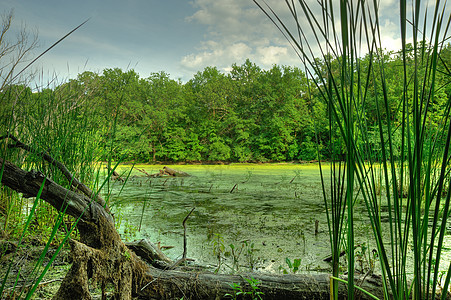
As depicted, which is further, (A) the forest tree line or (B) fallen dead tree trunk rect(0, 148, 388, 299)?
(A) the forest tree line

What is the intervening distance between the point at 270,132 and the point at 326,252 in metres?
16.6

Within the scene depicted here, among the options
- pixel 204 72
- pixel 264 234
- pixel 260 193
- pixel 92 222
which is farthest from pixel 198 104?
pixel 92 222

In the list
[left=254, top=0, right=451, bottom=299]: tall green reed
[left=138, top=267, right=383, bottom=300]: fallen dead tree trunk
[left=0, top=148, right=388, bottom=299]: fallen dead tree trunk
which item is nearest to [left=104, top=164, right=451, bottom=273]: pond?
[left=0, top=148, right=388, bottom=299]: fallen dead tree trunk

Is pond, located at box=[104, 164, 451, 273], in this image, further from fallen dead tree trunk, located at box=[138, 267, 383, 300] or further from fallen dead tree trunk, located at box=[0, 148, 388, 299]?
fallen dead tree trunk, located at box=[138, 267, 383, 300]

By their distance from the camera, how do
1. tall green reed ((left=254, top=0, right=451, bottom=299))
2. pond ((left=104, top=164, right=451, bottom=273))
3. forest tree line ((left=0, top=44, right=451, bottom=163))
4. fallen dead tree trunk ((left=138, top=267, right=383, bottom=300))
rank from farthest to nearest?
1. forest tree line ((left=0, top=44, right=451, bottom=163))
2. pond ((left=104, top=164, right=451, bottom=273))
3. fallen dead tree trunk ((left=138, top=267, right=383, bottom=300))
4. tall green reed ((left=254, top=0, right=451, bottom=299))

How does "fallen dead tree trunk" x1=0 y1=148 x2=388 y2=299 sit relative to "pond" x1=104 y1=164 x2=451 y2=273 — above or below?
above

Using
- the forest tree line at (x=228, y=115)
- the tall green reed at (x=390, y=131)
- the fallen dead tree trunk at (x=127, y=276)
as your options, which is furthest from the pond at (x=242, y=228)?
the forest tree line at (x=228, y=115)

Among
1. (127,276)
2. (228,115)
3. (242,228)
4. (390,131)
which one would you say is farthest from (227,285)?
(228,115)

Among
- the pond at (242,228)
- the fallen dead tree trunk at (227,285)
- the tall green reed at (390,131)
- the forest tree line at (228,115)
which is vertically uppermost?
the forest tree line at (228,115)

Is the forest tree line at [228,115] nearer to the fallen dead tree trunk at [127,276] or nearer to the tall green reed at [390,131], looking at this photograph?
the fallen dead tree trunk at [127,276]

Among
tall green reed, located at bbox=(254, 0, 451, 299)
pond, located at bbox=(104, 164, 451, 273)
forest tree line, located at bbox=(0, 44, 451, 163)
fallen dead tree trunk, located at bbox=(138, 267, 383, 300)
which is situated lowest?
pond, located at bbox=(104, 164, 451, 273)

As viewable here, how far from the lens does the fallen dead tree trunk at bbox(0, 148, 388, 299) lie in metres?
1.35

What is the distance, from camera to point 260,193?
5672 millimetres

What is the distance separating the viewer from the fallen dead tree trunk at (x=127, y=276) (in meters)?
1.35
